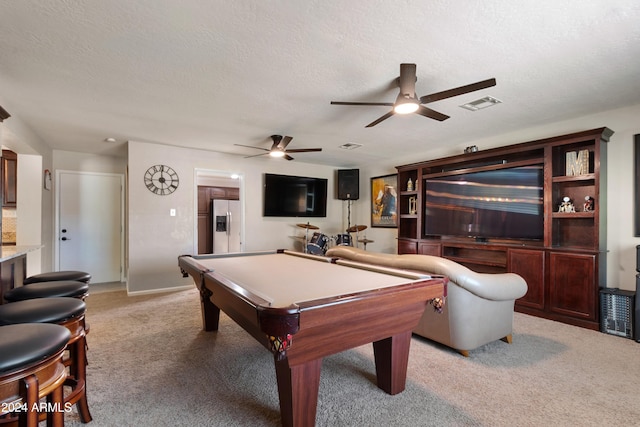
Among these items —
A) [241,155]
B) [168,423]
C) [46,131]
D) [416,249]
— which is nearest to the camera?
[168,423]

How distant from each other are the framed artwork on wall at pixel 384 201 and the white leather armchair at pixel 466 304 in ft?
10.8

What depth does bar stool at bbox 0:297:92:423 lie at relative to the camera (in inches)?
56.4

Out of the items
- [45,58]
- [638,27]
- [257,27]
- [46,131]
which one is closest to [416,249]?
[638,27]

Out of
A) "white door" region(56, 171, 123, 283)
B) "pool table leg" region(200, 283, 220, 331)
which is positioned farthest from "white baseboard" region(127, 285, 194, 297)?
"pool table leg" region(200, 283, 220, 331)

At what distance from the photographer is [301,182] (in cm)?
637

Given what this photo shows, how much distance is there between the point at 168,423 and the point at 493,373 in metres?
2.22

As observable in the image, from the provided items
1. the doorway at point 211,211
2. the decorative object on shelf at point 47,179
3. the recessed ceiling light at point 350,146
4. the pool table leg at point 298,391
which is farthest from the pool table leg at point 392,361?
the doorway at point 211,211

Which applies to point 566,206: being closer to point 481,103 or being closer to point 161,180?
point 481,103

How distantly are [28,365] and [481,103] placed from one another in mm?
3850

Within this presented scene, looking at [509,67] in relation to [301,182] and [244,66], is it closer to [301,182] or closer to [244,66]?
[244,66]

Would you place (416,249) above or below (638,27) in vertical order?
below

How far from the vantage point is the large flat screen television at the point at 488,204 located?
3877mm

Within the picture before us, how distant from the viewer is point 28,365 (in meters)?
1.01

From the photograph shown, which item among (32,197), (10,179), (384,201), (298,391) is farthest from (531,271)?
(10,179)
